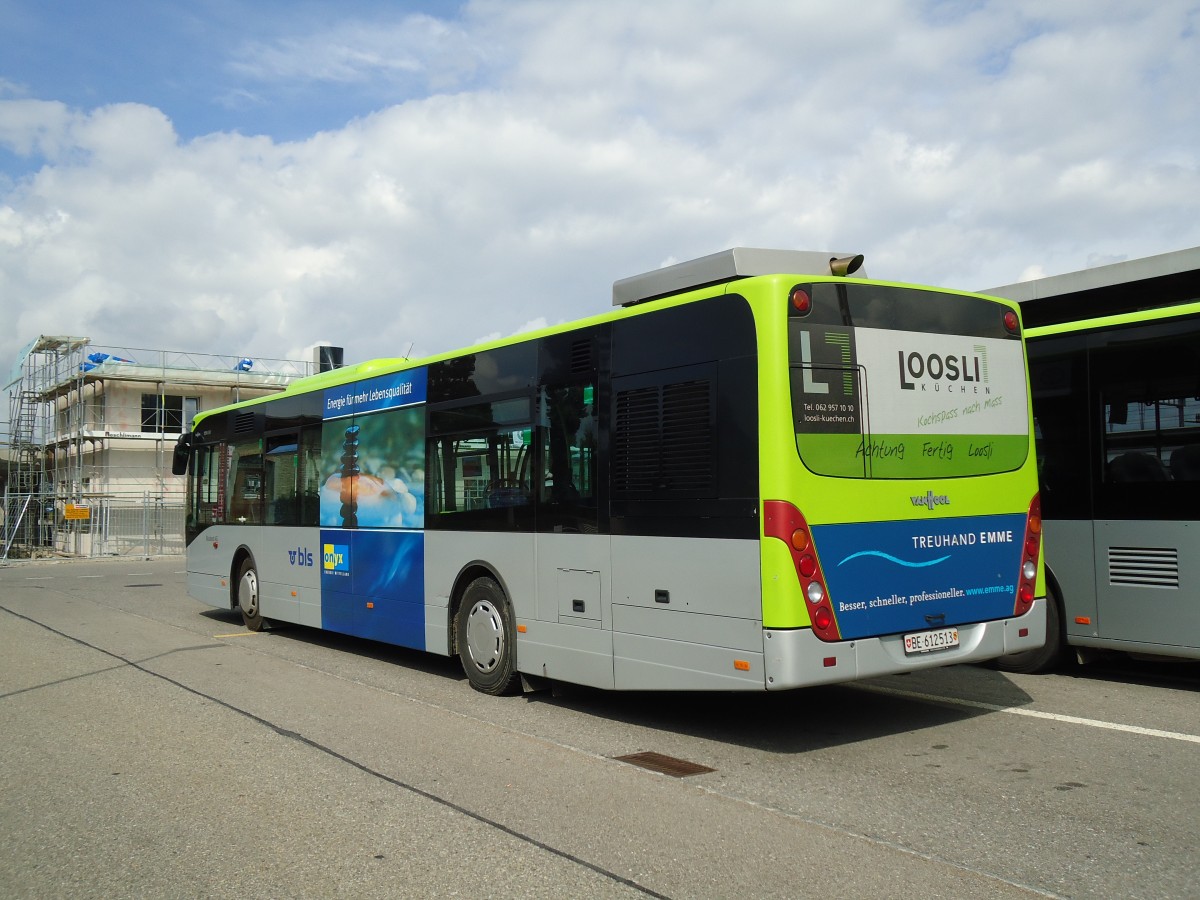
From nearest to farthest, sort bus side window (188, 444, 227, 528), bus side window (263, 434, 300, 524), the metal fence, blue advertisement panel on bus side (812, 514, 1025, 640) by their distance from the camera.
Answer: blue advertisement panel on bus side (812, 514, 1025, 640), bus side window (263, 434, 300, 524), bus side window (188, 444, 227, 528), the metal fence

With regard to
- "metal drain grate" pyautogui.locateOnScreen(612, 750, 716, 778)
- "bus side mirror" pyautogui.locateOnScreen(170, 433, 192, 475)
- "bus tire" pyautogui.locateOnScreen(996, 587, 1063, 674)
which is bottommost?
"metal drain grate" pyautogui.locateOnScreen(612, 750, 716, 778)

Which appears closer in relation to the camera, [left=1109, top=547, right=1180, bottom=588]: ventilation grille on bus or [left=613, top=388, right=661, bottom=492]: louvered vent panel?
[left=613, top=388, right=661, bottom=492]: louvered vent panel

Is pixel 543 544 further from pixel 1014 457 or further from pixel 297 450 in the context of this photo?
pixel 297 450

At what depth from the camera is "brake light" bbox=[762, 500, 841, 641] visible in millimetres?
6289

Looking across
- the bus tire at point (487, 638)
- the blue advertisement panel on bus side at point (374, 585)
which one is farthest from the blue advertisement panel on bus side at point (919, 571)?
the blue advertisement panel on bus side at point (374, 585)

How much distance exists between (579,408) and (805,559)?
2379 millimetres

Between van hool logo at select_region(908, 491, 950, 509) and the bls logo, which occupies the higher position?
van hool logo at select_region(908, 491, 950, 509)

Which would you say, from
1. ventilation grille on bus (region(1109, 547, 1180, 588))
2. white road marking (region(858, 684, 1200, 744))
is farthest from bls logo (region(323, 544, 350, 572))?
ventilation grille on bus (region(1109, 547, 1180, 588))

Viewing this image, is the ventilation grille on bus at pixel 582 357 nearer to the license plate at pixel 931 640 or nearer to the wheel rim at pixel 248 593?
the license plate at pixel 931 640

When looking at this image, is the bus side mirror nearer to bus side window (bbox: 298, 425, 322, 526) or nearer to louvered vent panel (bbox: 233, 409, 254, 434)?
louvered vent panel (bbox: 233, 409, 254, 434)

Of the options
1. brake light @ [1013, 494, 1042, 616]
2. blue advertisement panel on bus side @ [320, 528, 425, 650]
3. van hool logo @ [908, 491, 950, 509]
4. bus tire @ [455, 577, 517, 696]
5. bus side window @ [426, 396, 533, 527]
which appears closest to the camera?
van hool logo @ [908, 491, 950, 509]

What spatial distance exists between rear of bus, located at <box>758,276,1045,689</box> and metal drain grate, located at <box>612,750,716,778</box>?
0.74 m

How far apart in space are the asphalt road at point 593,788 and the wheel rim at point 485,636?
1.12ft

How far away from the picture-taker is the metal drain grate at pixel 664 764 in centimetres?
635
